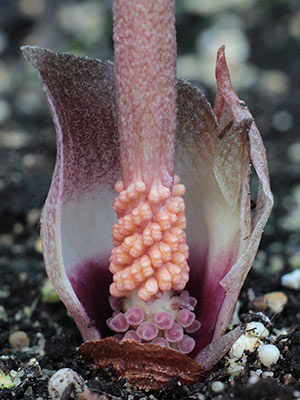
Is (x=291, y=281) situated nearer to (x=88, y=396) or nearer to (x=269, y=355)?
(x=269, y=355)

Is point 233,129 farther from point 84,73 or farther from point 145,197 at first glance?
point 84,73

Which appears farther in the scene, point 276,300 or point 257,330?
point 276,300

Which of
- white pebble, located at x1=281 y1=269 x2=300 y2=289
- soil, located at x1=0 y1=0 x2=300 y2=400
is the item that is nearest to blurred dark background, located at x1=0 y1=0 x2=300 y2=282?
soil, located at x1=0 y1=0 x2=300 y2=400

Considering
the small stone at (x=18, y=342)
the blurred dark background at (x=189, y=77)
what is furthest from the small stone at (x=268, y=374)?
the blurred dark background at (x=189, y=77)

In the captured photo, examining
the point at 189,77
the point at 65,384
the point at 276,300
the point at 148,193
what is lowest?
the point at 276,300

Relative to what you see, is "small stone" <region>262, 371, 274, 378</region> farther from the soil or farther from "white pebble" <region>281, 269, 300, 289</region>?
"white pebble" <region>281, 269, 300, 289</region>

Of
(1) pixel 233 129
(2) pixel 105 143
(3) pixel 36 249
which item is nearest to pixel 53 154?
(3) pixel 36 249

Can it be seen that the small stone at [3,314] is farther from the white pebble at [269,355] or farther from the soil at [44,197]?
the white pebble at [269,355]

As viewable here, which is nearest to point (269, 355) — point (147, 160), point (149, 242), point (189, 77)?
point (149, 242)

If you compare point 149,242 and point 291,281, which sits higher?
point 149,242
